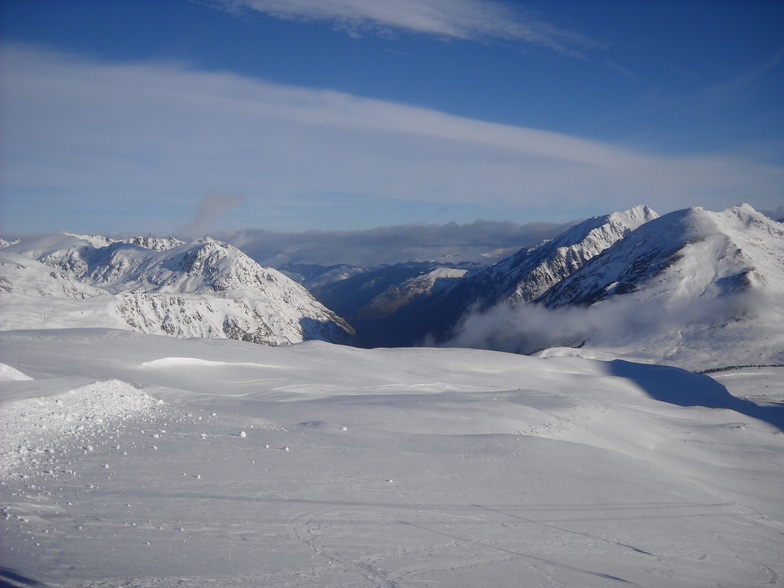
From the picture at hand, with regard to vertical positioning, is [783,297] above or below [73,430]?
above

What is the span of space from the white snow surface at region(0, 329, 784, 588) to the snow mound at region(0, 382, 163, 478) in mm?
63

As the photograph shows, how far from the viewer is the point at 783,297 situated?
377 feet

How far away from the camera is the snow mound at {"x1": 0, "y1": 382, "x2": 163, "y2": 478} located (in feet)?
35.5

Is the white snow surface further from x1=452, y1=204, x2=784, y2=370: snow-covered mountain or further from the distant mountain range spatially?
x1=452, y1=204, x2=784, y2=370: snow-covered mountain

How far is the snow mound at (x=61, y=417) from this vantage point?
10.8m

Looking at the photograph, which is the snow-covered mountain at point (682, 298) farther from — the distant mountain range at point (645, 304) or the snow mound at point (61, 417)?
the snow mound at point (61, 417)

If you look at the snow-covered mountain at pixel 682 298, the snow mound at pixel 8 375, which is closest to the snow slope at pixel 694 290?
the snow-covered mountain at pixel 682 298

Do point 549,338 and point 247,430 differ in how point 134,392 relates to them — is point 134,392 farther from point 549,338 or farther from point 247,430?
point 549,338

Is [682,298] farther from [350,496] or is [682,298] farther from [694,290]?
[350,496]

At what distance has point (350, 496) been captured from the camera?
1080cm

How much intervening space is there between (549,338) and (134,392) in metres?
148

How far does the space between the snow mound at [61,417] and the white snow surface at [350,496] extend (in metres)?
0.06

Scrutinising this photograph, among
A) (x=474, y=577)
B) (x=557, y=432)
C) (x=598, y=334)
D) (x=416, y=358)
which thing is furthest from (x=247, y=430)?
(x=598, y=334)

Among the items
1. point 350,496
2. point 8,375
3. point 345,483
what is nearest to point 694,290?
point 345,483
